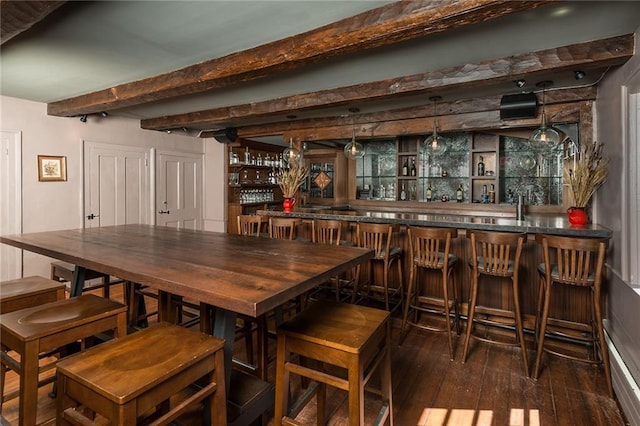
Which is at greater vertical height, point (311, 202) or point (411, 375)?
point (311, 202)

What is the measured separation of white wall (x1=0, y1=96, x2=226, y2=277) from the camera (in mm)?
4129

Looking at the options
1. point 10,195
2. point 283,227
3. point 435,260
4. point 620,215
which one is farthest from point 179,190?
point 620,215

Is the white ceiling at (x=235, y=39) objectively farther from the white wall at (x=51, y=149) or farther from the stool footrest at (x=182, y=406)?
the stool footrest at (x=182, y=406)

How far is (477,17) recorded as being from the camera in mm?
1849

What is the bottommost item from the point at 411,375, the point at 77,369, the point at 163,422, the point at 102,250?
the point at 411,375

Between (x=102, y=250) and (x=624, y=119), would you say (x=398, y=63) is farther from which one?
(x=102, y=250)

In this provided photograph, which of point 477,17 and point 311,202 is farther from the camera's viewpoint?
point 311,202

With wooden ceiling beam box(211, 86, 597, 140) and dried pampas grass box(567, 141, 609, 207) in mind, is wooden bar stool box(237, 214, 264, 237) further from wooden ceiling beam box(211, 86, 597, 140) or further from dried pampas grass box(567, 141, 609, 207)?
dried pampas grass box(567, 141, 609, 207)

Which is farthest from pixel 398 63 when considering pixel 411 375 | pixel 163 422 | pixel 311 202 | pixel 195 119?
pixel 311 202

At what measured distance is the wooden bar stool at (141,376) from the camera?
111 cm

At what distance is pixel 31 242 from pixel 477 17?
124 inches

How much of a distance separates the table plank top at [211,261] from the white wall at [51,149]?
2132 mm

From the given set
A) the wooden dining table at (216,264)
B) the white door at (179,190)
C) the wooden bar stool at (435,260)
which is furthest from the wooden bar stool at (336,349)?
the white door at (179,190)

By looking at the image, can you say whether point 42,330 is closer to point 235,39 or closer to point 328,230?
point 235,39
